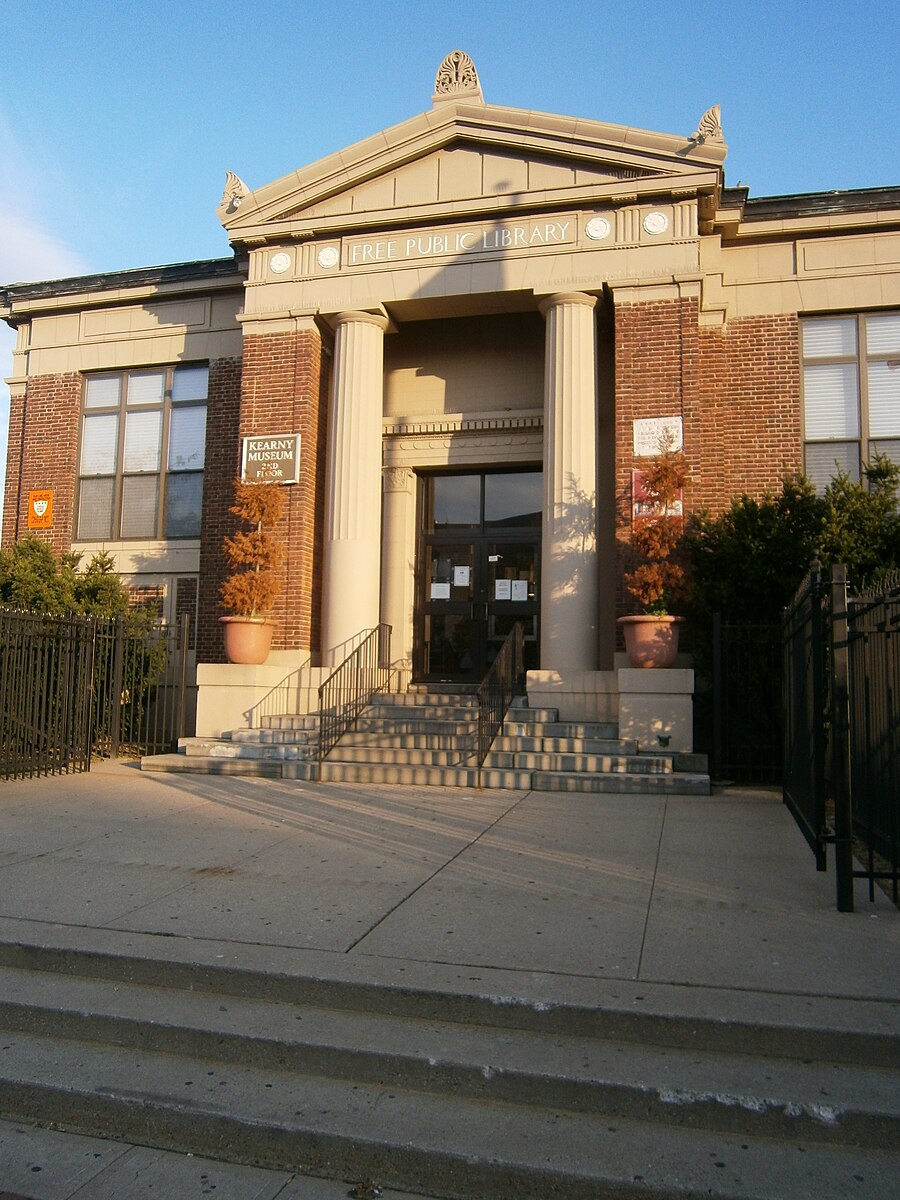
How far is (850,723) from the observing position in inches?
223

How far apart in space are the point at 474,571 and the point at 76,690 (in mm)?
5793

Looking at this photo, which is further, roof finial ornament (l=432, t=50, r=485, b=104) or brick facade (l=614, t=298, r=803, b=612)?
roof finial ornament (l=432, t=50, r=485, b=104)

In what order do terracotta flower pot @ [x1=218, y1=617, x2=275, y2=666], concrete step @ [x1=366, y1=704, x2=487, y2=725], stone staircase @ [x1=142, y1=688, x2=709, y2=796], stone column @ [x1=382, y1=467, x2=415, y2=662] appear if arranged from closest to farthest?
stone staircase @ [x1=142, y1=688, x2=709, y2=796], concrete step @ [x1=366, y1=704, x2=487, y2=725], terracotta flower pot @ [x1=218, y1=617, x2=275, y2=666], stone column @ [x1=382, y1=467, x2=415, y2=662]

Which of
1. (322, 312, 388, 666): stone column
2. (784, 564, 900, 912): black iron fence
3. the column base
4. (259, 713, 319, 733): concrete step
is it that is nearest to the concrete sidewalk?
(784, 564, 900, 912): black iron fence

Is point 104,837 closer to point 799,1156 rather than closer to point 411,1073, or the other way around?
point 411,1073

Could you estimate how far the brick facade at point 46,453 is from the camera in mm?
16188

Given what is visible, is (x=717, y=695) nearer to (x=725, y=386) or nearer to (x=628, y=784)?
(x=628, y=784)

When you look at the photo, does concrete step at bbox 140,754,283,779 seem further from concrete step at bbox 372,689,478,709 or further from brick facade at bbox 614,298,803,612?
brick facade at bbox 614,298,803,612

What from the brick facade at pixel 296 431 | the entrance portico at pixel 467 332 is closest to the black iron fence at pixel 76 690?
the brick facade at pixel 296 431

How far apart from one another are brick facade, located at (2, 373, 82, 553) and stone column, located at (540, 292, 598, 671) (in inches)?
341

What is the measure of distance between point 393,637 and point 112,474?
597 cm

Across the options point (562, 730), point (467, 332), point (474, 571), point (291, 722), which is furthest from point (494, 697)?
point (467, 332)

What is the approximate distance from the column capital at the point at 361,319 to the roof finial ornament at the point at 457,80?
2975 millimetres

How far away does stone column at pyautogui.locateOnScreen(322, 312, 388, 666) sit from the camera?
12.8m
